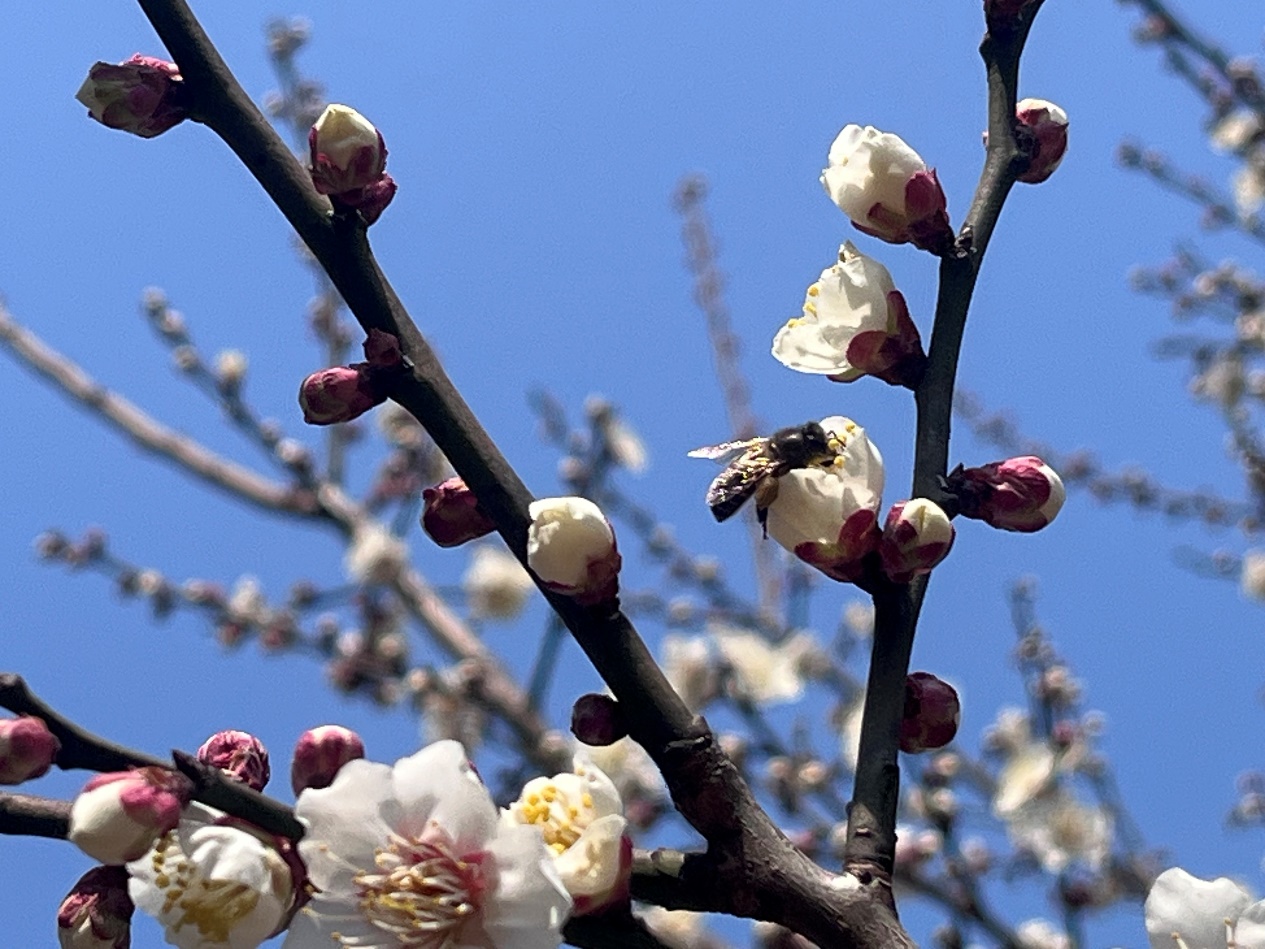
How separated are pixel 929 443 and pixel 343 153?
0.58 metres

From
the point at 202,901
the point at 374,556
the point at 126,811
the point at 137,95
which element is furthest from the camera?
the point at 374,556

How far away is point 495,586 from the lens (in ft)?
19.6

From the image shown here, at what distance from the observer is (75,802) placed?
2.67ft

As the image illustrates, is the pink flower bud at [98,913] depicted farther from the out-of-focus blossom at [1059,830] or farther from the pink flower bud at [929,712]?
the out-of-focus blossom at [1059,830]

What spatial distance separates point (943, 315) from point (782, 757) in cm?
286

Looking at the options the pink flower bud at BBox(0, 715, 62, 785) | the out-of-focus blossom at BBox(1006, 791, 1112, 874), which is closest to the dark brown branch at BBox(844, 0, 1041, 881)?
the pink flower bud at BBox(0, 715, 62, 785)

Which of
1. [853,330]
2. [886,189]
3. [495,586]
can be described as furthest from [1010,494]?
[495,586]

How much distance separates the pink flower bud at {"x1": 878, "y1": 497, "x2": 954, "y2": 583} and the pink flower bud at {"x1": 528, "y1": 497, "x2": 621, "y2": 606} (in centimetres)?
24

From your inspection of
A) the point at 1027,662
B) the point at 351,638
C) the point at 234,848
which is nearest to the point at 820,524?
the point at 234,848

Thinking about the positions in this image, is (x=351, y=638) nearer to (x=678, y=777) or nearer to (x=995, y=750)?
(x=995, y=750)

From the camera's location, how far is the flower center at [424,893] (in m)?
0.94

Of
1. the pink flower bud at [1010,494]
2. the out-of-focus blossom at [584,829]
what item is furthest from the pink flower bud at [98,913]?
the pink flower bud at [1010,494]

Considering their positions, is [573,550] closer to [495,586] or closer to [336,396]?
[336,396]

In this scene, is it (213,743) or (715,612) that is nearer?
(213,743)
